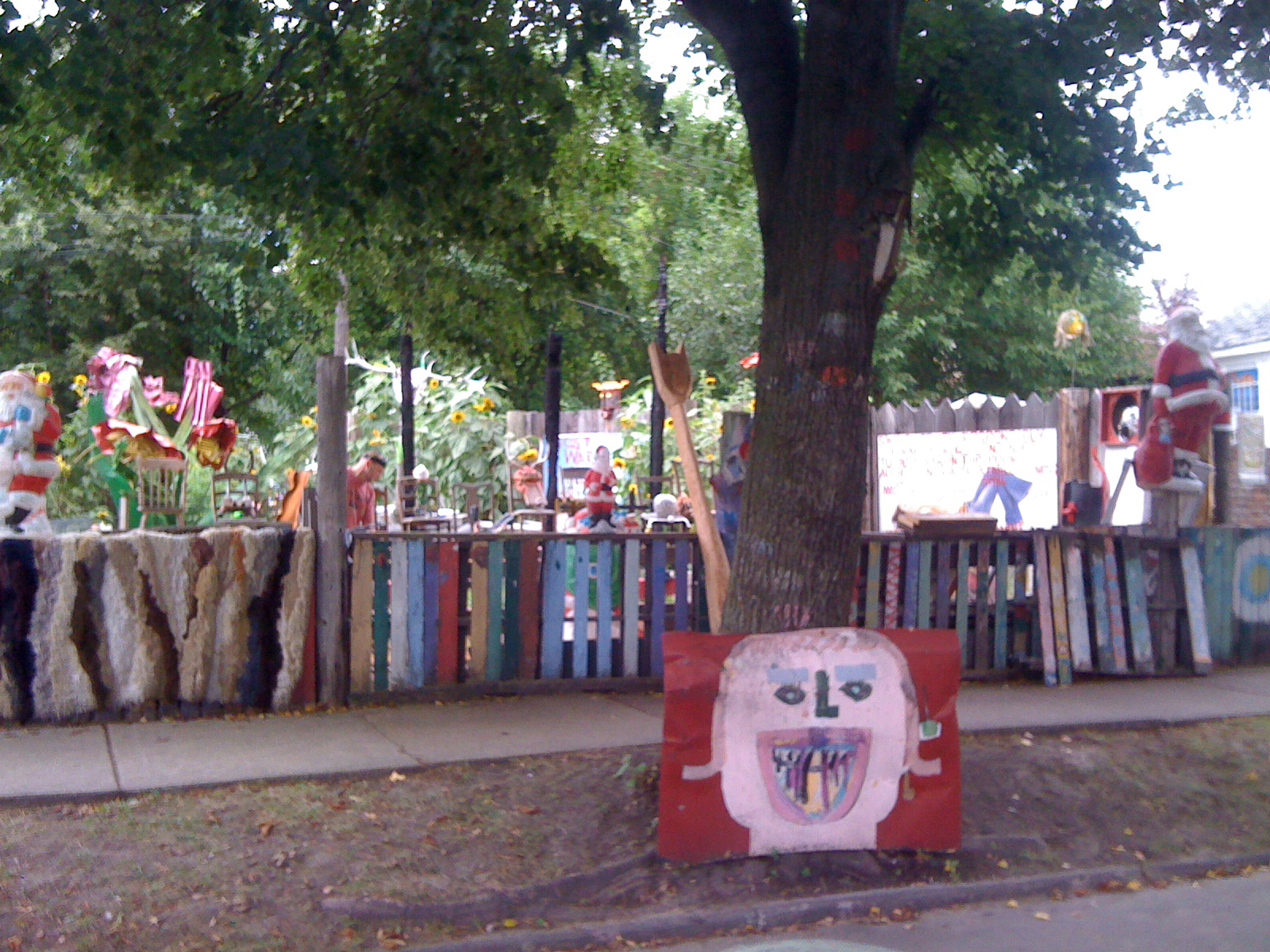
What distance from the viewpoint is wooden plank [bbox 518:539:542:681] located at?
8.14 meters

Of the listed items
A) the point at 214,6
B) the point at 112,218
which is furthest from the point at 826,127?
the point at 112,218

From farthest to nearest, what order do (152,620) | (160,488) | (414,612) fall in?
1. (160,488)
2. (414,612)
3. (152,620)

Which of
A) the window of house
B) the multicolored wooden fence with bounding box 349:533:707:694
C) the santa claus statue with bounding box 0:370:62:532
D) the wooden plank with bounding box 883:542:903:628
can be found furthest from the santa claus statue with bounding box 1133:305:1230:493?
the window of house

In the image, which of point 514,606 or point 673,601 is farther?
point 673,601

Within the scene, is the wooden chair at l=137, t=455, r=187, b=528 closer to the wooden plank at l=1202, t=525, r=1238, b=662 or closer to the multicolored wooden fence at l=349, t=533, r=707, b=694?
the multicolored wooden fence at l=349, t=533, r=707, b=694

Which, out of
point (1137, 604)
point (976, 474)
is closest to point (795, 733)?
point (1137, 604)

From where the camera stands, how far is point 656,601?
8516 mm

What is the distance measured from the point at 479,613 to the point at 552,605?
496 millimetres

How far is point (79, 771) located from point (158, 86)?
377 centimetres

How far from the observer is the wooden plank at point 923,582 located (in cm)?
884

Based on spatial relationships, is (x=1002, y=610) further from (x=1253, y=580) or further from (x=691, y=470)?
(x=691, y=470)

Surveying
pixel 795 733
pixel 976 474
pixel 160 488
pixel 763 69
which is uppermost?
pixel 763 69

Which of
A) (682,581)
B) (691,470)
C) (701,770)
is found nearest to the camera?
(701,770)

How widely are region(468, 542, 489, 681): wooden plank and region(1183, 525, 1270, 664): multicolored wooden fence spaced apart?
17.9 feet
